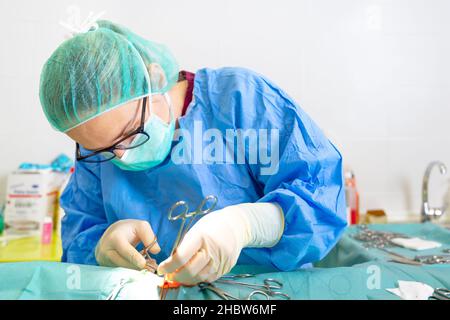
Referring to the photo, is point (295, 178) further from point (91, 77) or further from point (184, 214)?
point (91, 77)

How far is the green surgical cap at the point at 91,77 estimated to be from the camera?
1019 millimetres

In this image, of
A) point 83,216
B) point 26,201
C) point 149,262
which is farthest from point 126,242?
point 26,201

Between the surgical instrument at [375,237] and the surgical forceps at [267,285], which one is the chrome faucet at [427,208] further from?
the surgical forceps at [267,285]

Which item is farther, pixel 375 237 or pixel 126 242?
pixel 375 237

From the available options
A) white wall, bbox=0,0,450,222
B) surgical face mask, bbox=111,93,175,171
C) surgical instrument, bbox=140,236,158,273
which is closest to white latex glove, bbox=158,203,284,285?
surgical instrument, bbox=140,236,158,273

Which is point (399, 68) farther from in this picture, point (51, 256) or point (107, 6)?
point (51, 256)

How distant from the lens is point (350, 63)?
2318mm

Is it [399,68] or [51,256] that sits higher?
[399,68]

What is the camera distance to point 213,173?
3.81ft

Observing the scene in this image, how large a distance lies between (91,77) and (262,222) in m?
0.54

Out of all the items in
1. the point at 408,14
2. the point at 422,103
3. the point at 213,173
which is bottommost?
the point at 213,173

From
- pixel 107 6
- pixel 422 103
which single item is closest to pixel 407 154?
pixel 422 103

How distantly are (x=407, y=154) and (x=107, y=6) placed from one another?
1755 millimetres

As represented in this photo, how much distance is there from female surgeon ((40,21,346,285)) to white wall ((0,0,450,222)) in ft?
3.49
